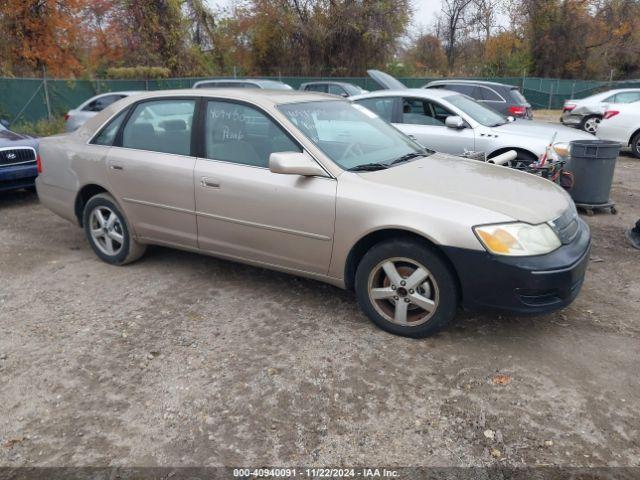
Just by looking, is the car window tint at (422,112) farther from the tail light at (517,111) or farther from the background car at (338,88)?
the background car at (338,88)

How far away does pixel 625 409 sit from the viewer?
2.98m

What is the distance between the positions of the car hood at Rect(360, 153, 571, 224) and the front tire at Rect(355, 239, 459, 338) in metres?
0.41

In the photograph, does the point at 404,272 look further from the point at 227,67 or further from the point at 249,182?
the point at 227,67

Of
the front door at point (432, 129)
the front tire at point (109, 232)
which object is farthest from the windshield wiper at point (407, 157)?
the front door at point (432, 129)

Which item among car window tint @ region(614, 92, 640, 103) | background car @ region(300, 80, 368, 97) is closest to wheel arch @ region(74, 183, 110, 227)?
background car @ region(300, 80, 368, 97)

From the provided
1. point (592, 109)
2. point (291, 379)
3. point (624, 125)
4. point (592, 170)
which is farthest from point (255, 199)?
point (592, 109)

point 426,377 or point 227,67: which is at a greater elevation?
point 227,67

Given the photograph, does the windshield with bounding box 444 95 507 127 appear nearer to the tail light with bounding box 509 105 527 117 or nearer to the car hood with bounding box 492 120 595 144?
the car hood with bounding box 492 120 595 144

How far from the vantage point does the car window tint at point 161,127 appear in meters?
4.54

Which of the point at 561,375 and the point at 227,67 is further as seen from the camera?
the point at 227,67

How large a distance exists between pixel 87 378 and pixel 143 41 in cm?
2532

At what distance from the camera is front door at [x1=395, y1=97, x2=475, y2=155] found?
7527 millimetres

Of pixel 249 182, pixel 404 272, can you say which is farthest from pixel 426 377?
pixel 249 182

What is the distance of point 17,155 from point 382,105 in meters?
5.17
